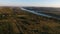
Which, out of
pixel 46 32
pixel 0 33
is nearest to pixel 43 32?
pixel 46 32

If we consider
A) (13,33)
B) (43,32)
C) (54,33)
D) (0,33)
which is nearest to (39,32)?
(43,32)

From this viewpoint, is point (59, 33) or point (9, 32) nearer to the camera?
point (59, 33)

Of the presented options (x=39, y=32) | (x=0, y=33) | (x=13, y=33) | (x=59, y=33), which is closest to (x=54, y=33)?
(x=59, y=33)

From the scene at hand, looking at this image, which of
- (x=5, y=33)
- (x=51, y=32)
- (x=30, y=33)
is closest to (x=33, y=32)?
(x=30, y=33)

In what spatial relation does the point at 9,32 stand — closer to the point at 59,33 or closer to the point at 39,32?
the point at 39,32

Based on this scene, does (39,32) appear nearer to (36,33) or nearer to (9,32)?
(36,33)

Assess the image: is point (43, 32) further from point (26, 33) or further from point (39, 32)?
point (26, 33)
